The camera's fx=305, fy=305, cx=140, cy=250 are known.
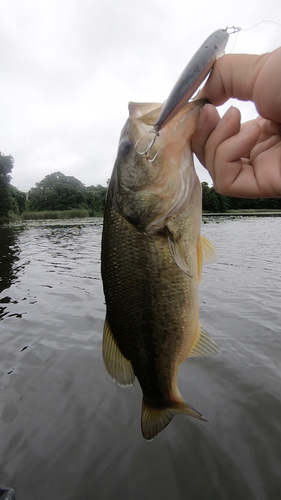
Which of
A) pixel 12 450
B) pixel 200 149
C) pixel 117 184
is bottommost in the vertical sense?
pixel 12 450

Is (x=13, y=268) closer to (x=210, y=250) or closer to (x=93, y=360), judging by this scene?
(x=93, y=360)

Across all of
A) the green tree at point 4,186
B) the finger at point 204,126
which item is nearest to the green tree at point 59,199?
the green tree at point 4,186

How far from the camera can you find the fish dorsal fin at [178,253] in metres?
1.80

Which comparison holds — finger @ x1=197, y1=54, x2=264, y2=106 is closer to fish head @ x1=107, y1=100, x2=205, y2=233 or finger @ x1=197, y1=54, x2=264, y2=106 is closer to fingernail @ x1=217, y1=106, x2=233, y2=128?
fingernail @ x1=217, y1=106, x2=233, y2=128

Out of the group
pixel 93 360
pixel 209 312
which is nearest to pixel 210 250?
pixel 93 360

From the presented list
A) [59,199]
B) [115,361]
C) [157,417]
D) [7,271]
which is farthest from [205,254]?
[59,199]

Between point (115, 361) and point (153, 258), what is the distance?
0.79 metres

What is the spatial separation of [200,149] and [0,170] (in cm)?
5852

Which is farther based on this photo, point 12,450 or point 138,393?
point 138,393

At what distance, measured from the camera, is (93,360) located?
5.47m

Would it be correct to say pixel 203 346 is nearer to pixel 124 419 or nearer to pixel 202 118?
pixel 202 118

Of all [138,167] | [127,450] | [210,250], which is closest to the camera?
[138,167]

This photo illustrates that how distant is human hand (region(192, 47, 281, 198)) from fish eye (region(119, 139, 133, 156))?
378 mm

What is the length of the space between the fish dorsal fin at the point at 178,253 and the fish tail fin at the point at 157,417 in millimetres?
1003
